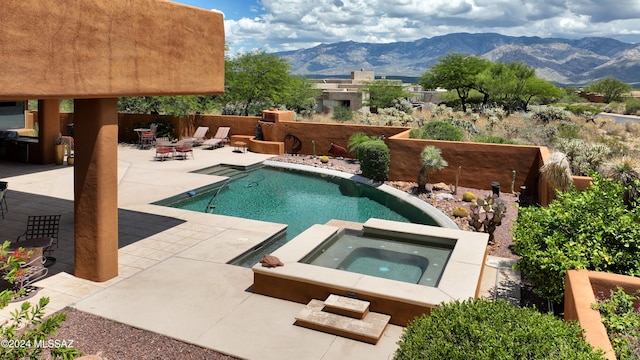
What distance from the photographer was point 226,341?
21.9 feet

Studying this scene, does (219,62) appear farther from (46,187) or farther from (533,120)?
(533,120)

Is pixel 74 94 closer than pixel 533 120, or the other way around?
pixel 74 94

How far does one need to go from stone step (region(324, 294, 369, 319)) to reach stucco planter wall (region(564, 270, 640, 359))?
276 centimetres

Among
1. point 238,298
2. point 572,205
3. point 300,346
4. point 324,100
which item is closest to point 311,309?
point 300,346

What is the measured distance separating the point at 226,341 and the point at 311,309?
4.63ft

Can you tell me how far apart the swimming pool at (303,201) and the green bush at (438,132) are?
3.04m

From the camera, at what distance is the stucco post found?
18494mm

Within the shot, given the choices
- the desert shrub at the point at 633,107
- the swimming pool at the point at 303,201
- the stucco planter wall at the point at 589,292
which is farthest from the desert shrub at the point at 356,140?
the desert shrub at the point at 633,107

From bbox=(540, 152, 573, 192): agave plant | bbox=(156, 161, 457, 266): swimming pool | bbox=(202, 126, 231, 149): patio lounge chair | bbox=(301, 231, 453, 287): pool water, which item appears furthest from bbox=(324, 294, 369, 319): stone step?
bbox=(202, 126, 231, 149): patio lounge chair

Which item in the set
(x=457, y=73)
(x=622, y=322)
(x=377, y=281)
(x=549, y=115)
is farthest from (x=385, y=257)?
(x=457, y=73)

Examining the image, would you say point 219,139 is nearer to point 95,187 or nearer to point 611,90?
point 95,187

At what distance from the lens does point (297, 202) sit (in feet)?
51.9

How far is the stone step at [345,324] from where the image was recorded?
6762mm

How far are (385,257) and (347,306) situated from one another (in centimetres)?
273
